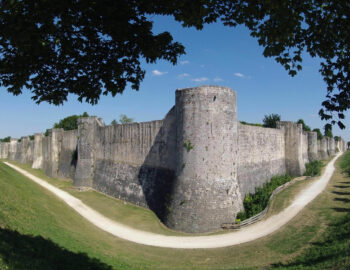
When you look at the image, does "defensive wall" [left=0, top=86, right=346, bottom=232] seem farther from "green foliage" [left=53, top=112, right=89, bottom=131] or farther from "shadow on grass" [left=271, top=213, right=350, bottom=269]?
"green foliage" [left=53, top=112, right=89, bottom=131]

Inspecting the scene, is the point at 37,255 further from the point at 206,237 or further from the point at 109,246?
the point at 206,237

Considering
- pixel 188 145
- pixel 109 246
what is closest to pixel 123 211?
pixel 109 246

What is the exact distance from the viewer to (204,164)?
54.1 ft

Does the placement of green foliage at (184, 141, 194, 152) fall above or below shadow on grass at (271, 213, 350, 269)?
above

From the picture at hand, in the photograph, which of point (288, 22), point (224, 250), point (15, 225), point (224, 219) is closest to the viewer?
point (288, 22)

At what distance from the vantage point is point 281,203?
60.2 feet

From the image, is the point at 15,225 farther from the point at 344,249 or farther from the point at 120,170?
the point at 120,170

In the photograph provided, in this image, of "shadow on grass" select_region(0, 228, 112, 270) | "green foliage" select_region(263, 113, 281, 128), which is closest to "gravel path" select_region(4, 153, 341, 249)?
"shadow on grass" select_region(0, 228, 112, 270)

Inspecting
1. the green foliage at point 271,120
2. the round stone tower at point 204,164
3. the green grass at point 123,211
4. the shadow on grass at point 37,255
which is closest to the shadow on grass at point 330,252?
the round stone tower at point 204,164

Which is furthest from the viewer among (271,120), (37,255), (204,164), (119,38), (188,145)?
(271,120)

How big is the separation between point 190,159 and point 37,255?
10200 millimetres

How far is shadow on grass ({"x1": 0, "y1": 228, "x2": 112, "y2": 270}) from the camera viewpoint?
666cm

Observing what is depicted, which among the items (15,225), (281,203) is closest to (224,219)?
(281,203)

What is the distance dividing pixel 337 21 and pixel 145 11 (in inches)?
161
